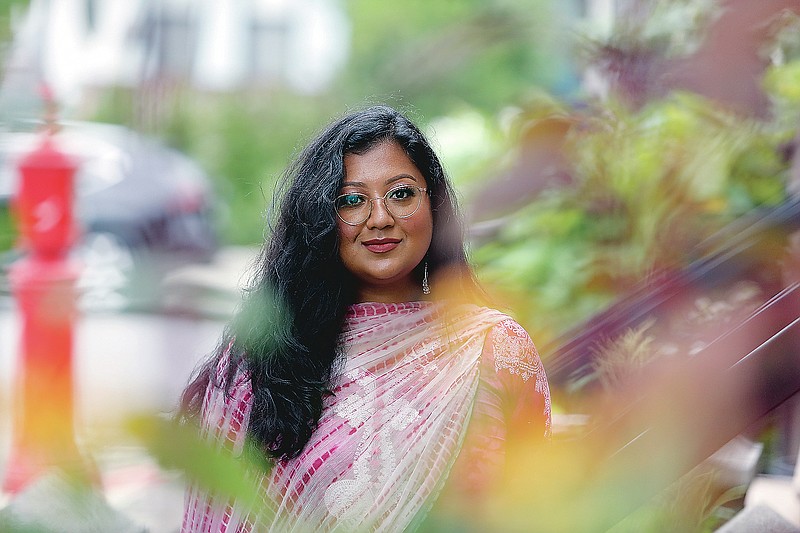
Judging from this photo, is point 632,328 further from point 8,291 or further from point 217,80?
point 8,291

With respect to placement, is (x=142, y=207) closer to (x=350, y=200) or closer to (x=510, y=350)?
(x=350, y=200)

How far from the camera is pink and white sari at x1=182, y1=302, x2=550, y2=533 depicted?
102 centimetres

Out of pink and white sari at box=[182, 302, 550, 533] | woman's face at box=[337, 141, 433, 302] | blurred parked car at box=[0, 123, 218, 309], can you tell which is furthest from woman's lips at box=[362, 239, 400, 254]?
blurred parked car at box=[0, 123, 218, 309]

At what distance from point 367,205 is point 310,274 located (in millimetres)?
116

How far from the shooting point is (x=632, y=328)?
156cm

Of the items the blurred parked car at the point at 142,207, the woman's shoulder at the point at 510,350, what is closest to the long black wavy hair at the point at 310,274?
the woman's shoulder at the point at 510,350

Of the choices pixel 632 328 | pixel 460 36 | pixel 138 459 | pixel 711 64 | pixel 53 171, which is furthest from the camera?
pixel 53 171

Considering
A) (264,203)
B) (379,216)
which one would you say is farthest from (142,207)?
(264,203)

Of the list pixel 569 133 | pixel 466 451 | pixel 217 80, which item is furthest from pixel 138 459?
pixel 569 133

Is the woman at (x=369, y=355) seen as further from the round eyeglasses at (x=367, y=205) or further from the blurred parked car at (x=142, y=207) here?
the blurred parked car at (x=142, y=207)

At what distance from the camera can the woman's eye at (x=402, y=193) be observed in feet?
3.63

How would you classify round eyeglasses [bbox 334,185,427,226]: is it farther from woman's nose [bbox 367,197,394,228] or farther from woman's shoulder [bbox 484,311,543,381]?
woman's shoulder [bbox 484,311,543,381]

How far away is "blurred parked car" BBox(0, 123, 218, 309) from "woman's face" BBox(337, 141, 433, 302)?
46 cm

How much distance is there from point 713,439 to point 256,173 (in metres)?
0.33
